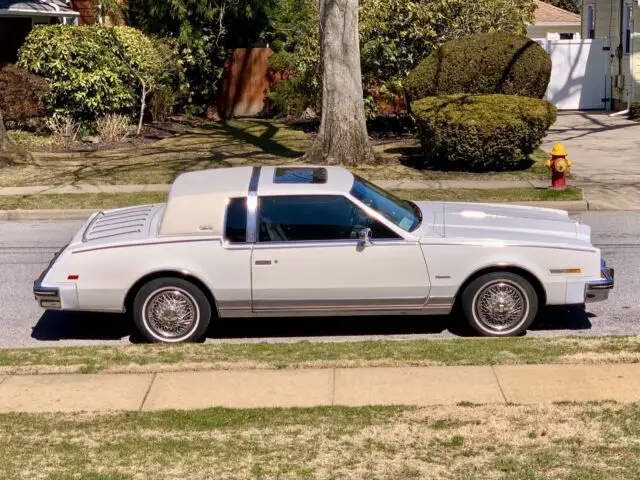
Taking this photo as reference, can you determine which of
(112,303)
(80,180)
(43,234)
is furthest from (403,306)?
(80,180)

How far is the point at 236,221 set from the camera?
8.97 meters

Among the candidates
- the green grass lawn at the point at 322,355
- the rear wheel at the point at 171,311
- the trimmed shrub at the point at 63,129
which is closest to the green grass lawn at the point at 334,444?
the green grass lawn at the point at 322,355

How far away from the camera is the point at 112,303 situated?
8969 mm

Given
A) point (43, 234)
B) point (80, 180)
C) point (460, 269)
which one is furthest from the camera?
point (80, 180)

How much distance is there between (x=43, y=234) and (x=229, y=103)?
14602mm

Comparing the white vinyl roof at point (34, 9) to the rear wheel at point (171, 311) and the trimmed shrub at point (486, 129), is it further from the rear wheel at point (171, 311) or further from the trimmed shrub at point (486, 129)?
the rear wheel at point (171, 311)

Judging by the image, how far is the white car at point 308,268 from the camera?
8.84 meters

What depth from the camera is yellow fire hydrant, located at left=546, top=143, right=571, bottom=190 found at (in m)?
16.0

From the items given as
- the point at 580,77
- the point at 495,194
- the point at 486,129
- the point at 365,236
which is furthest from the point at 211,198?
the point at 580,77

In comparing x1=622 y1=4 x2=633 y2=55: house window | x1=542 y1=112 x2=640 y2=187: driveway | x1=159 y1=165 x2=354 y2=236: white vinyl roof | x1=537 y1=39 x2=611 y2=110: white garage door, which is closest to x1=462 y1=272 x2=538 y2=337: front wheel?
x1=159 y1=165 x2=354 y2=236: white vinyl roof

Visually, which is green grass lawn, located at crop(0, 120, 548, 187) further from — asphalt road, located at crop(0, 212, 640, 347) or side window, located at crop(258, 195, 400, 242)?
side window, located at crop(258, 195, 400, 242)

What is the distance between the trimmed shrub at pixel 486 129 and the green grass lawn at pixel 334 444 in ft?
36.9

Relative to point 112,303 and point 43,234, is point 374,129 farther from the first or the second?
point 112,303

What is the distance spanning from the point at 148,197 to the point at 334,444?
440 inches
